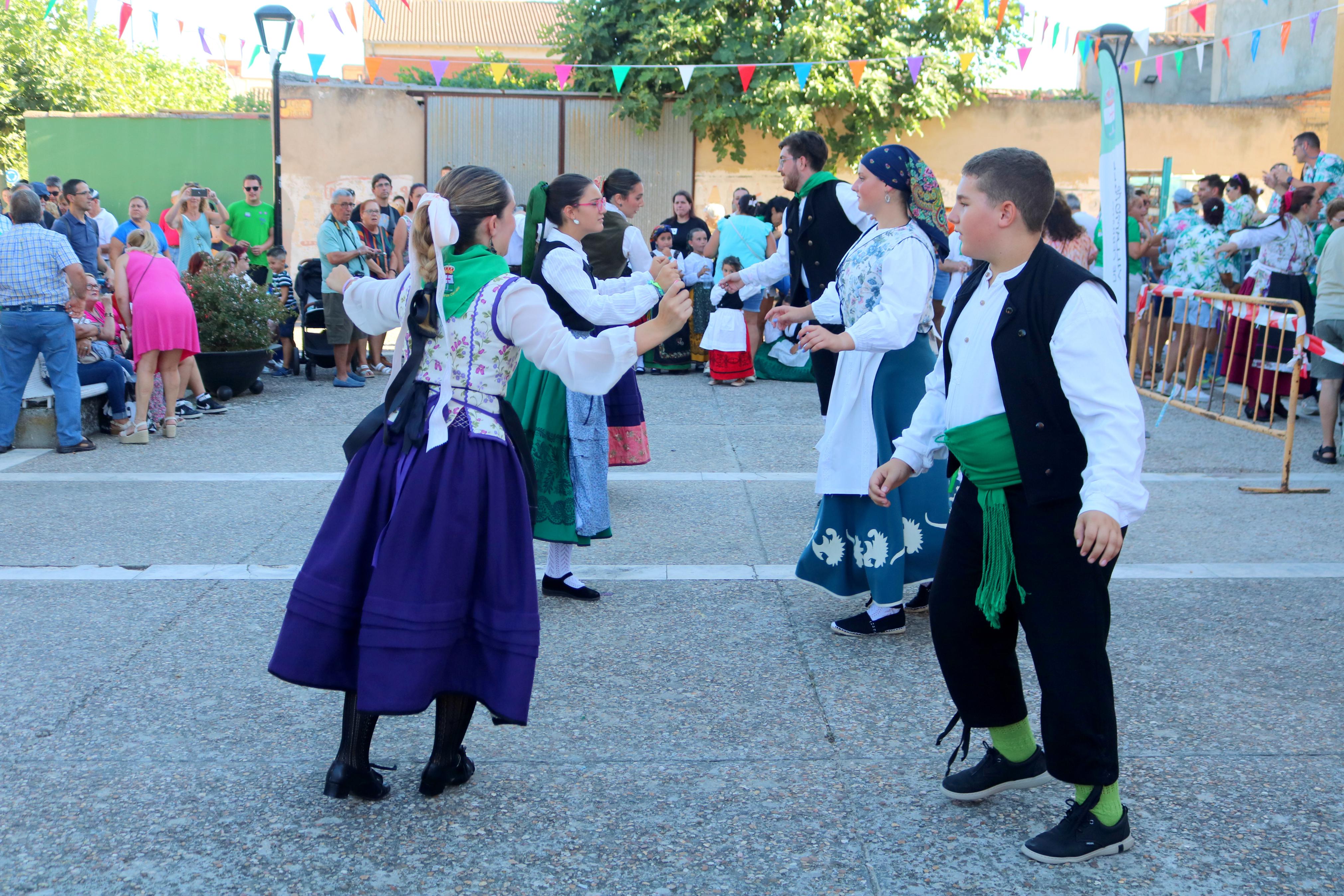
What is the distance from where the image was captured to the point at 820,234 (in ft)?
17.6

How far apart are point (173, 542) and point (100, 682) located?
1987mm

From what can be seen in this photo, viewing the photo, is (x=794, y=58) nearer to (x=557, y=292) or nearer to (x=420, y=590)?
(x=557, y=292)

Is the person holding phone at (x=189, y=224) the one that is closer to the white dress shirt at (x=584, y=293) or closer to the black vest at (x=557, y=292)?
the black vest at (x=557, y=292)

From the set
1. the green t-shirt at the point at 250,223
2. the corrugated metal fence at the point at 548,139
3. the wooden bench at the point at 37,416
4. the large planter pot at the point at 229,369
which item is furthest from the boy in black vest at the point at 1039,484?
the corrugated metal fence at the point at 548,139

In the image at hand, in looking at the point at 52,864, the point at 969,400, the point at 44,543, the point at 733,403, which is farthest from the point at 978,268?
the point at 733,403

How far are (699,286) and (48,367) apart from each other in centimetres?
653

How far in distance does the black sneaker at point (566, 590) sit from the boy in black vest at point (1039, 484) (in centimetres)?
223

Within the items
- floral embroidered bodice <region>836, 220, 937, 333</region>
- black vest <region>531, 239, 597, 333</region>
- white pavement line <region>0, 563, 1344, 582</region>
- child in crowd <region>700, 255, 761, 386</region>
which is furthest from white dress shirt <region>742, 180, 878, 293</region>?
child in crowd <region>700, 255, 761, 386</region>

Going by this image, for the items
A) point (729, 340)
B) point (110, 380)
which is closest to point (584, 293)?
point (110, 380)

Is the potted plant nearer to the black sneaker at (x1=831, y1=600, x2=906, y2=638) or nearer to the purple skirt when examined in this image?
the black sneaker at (x1=831, y1=600, x2=906, y2=638)

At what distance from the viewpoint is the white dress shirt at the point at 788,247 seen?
5.21 m

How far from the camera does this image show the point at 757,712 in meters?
3.89

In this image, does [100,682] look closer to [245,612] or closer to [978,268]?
[245,612]

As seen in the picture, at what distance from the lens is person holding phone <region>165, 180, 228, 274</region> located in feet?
40.5
